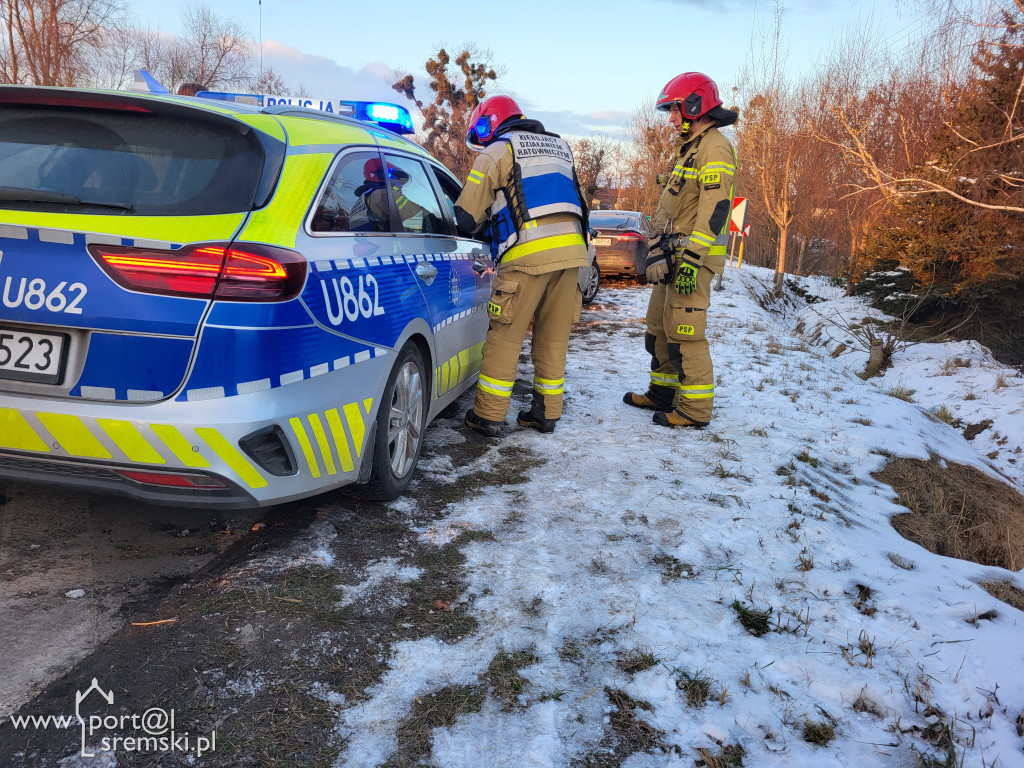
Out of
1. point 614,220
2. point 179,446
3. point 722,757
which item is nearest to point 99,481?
point 179,446

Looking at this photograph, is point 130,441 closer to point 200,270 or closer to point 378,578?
point 200,270

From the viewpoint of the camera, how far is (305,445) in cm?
240

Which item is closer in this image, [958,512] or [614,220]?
[958,512]

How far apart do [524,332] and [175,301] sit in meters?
2.54

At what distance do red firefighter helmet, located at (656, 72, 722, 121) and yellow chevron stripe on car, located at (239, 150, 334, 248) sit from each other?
288 cm

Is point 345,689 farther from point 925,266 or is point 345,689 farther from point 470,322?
point 925,266

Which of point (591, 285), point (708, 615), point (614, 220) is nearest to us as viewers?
point (708, 615)

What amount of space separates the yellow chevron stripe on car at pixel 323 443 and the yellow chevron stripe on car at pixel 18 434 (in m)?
0.81

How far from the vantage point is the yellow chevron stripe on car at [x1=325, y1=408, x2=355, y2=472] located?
8.30 ft

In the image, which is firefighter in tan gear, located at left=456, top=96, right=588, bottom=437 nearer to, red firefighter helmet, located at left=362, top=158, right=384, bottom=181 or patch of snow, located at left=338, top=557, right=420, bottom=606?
red firefighter helmet, located at left=362, top=158, right=384, bottom=181

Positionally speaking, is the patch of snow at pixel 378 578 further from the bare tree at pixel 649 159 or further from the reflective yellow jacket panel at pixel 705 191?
the bare tree at pixel 649 159

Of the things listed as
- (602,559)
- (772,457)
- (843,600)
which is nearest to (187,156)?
(602,559)

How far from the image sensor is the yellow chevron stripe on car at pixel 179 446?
206cm

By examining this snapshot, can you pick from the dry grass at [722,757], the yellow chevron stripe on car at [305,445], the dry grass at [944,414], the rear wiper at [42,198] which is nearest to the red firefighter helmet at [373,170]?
the rear wiper at [42,198]
